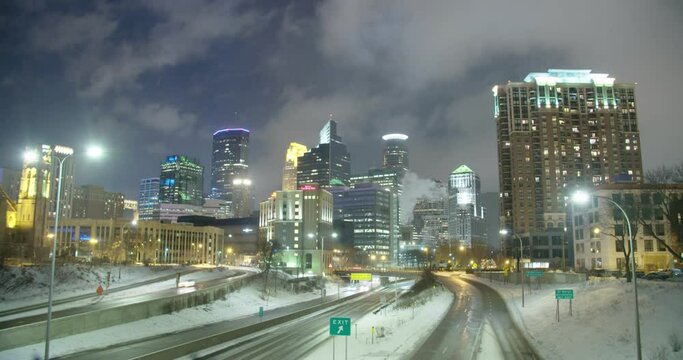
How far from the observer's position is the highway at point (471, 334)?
38.0 metres

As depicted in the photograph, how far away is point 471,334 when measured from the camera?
154 feet

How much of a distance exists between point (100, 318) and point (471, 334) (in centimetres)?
3215

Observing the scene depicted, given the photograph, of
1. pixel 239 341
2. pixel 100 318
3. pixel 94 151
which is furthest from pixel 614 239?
pixel 94 151

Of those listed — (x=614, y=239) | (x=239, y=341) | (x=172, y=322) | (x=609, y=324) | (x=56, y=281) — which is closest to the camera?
(x=609, y=324)

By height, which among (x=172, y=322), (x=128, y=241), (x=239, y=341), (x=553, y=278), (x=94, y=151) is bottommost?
(x=239, y=341)

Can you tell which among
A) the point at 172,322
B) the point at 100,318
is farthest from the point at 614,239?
the point at 100,318

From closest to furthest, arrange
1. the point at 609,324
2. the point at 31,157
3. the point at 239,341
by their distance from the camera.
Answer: the point at 609,324
the point at 239,341
the point at 31,157

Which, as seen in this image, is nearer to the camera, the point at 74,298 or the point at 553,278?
the point at 74,298

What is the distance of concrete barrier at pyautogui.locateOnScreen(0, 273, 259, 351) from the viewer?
34875mm

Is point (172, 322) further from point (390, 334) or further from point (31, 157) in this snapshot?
point (31, 157)

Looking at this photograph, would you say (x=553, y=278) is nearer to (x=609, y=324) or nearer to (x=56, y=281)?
(x=609, y=324)

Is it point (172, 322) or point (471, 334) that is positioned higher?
point (172, 322)

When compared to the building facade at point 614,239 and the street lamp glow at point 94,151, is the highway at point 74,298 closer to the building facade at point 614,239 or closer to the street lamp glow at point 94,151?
the street lamp glow at point 94,151

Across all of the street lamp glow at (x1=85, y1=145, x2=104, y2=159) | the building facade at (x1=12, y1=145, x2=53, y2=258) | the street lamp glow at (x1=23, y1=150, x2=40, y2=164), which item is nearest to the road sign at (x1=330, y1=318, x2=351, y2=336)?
the street lamp glow at (x1=85, y1=145, x2=104, y2=159)
